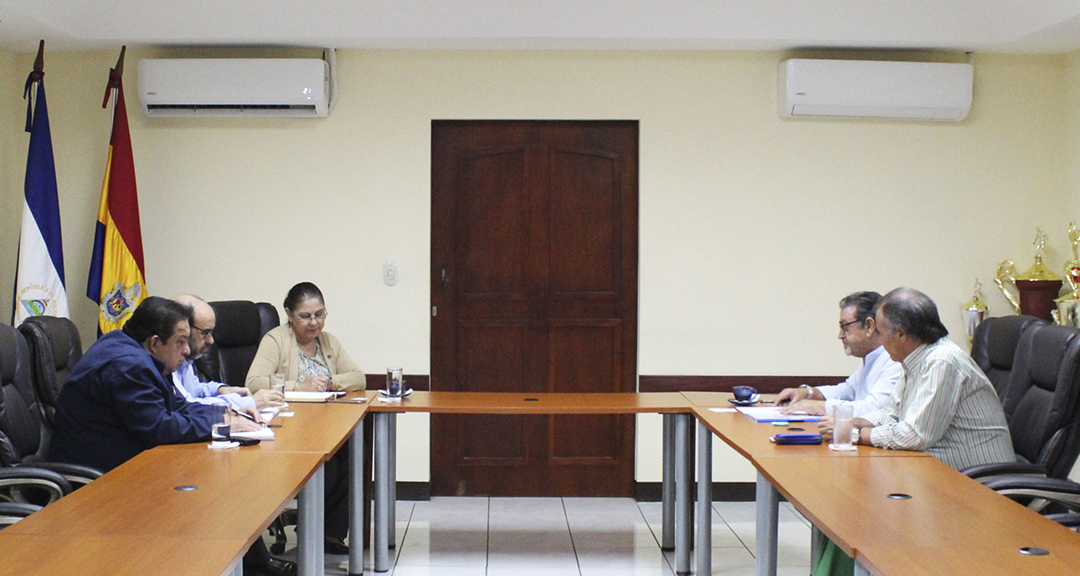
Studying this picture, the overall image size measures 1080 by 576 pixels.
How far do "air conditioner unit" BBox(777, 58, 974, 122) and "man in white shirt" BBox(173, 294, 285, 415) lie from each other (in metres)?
3.27

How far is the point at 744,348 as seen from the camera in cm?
544

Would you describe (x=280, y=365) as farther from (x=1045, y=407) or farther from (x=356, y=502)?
(x=1045, y=407)

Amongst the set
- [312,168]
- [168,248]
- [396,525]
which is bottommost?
[396,525]

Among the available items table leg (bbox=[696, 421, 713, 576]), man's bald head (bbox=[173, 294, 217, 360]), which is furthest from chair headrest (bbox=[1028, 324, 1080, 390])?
man's bald head (bbox=[173, 294, 217, 360])

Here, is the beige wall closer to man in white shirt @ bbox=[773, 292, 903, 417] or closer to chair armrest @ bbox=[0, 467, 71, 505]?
man in white shirt @ bbox=[773, 292, 903, 417]

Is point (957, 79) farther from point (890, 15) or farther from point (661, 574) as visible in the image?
point (661, 574)

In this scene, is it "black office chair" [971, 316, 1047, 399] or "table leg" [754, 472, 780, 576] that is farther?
"black office chair" [971, 316, 1047, 399]

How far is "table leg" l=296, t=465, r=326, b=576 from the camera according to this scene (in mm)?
2916

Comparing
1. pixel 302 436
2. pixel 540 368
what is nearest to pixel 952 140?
pixel 540 368

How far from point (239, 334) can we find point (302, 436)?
1.42 meters

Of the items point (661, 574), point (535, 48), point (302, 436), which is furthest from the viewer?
point (535, 48)

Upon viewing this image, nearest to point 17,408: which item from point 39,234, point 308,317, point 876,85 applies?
point 308,317

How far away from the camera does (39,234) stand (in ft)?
16.3

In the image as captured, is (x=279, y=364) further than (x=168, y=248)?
No
